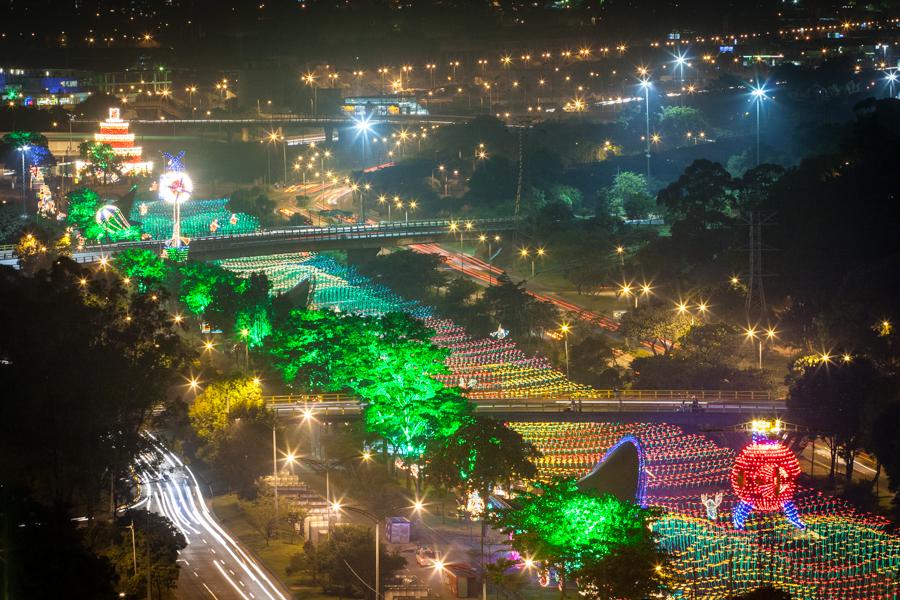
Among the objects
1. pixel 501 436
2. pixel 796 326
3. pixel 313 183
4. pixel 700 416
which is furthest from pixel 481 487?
pixel 313 183

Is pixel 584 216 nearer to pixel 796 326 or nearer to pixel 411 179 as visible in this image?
pixel 411 179

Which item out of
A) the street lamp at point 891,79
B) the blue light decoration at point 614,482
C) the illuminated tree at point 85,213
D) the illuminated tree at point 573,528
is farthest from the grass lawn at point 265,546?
the street lamp at point 891,79

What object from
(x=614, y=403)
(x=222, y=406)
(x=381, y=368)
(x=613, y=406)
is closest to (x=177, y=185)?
(x=222, y=406)

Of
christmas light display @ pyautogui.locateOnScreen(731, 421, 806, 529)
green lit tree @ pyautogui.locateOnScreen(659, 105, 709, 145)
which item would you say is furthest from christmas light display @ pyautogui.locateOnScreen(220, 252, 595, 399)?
green lit tree @ pyautogui.locateOnScreen(659, 105, 709, 145)

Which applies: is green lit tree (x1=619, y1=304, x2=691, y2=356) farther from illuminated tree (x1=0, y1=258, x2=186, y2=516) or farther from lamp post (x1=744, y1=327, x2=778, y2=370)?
illuminated tree (x1=0, y1=258, x2=186, y2=516)

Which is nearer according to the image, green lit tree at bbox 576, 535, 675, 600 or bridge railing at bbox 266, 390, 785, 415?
green lit tree at bbox 576, 535, 675, 600

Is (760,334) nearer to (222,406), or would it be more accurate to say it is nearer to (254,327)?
(254,327)
